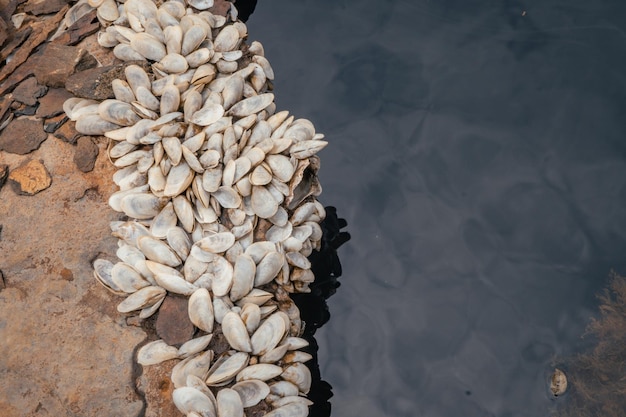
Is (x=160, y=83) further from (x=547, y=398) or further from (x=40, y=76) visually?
(x=547, y=398)

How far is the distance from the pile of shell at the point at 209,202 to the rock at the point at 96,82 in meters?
0.06

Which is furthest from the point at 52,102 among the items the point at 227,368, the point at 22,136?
the point at 227,368

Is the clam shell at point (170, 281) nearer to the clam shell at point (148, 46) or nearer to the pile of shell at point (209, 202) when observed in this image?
the pile of shell at point (209, 202)

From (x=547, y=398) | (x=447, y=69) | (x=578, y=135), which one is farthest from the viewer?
(x=447, y=69)

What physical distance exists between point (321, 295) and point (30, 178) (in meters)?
1.77

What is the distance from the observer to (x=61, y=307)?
285cm

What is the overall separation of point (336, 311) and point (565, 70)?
225cm

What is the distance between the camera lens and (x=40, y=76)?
3.40 metres

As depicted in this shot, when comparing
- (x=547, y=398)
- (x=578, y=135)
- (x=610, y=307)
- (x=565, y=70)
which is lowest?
(x=547, y=398)

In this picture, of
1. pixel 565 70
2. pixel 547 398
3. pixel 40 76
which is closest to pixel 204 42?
pixel 40 76

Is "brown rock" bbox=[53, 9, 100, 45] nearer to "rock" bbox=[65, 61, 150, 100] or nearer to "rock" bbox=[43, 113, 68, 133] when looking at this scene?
"rock" bbox=[65, 61, 150, 100]

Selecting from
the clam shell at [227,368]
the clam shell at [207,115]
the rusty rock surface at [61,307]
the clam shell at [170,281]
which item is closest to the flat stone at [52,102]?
the rusty rock surface at [61,307]

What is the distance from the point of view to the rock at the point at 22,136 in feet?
10.6

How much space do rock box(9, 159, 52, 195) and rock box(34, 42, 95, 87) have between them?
1.73 feet
